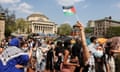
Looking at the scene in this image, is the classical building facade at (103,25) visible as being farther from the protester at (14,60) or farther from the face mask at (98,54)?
the protester at (14,60)

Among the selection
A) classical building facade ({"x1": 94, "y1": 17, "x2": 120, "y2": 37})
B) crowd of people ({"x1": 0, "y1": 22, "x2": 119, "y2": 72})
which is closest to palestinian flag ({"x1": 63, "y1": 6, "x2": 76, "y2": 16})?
crowd of people ({"x1": 0, "y1": 22, "x2": 119, "y2": 72})

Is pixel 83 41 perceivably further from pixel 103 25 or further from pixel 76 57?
pixel 103 25

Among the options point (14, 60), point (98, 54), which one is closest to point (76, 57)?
point (98, 54)

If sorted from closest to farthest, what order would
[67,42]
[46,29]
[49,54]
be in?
[67,42] < [49,54] < [46,29]

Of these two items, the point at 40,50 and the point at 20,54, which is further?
the point at 40,50

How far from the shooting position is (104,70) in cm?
891

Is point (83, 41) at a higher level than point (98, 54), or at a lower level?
higher

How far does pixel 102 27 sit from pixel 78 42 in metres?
181

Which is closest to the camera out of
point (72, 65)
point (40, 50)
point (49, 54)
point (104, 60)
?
point (104, 60)

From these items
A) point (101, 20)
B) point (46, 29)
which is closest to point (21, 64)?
point (46, 29)

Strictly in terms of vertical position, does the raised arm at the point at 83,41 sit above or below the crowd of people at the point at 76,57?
above

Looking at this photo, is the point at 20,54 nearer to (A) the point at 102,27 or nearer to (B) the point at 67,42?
(B) the point at 67,42

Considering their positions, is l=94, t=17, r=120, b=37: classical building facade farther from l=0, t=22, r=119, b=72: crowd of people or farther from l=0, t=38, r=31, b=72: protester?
l=0, t=38, r=31, b=72: protester

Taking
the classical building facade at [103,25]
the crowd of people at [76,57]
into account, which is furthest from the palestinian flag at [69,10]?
the classical building facade at [103,25]
